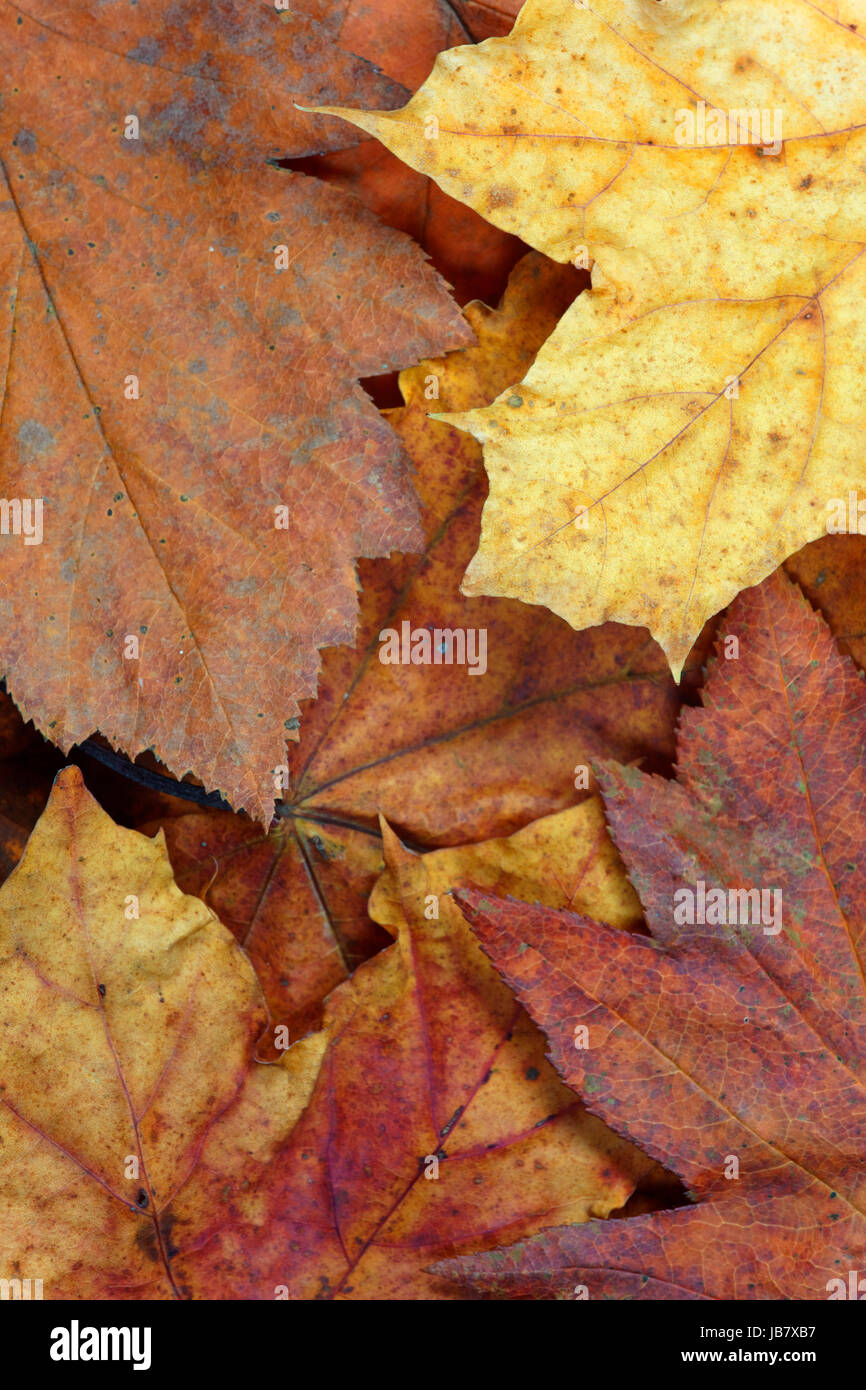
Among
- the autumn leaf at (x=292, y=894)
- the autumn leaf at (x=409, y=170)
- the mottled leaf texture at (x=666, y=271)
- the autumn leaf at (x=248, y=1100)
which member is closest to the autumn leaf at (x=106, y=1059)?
the autumn leaf at (x=248, y=1100)

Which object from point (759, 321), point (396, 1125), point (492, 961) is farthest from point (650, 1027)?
point (759, 321)

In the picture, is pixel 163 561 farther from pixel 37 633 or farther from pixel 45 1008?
pixel 45 1008

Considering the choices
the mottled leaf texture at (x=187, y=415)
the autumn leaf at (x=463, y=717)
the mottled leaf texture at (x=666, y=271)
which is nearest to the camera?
the mottled leaf texture at (x=666, y=271)

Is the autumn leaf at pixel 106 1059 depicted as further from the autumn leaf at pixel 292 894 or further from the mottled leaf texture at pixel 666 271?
the mottled leaf texture at pixel 666 271

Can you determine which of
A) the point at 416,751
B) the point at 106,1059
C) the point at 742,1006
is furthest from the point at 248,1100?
the point at 742,1006

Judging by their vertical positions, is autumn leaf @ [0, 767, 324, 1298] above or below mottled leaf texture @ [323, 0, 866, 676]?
below

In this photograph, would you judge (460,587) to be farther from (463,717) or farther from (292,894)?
(292,894)

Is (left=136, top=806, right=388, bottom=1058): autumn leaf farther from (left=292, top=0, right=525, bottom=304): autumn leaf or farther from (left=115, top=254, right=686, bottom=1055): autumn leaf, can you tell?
(left=292, top=0, right=525, bottom=304): autumn leaf

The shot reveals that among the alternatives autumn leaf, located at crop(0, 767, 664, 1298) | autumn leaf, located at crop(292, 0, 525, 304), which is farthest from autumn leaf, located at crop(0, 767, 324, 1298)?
autumn leaf, located at crop(292, 0, 525, 304)
